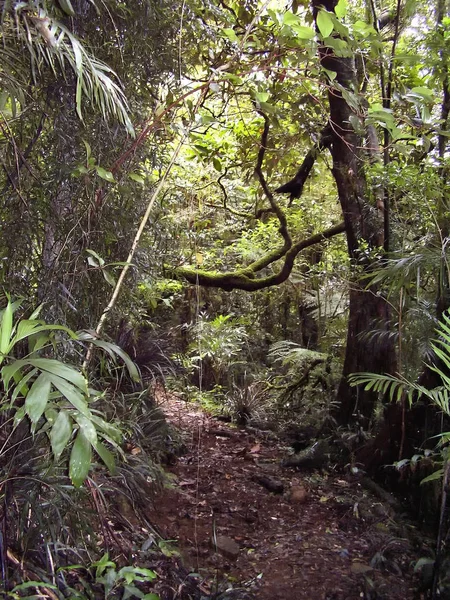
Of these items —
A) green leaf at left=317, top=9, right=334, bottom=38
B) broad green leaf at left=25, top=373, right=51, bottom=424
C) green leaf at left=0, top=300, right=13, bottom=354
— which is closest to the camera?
broad green leaf at left=25, top=373, right=51, bottom=424

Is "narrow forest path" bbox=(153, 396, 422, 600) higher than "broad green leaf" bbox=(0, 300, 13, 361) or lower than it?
lower

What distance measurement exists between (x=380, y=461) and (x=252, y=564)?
1487 mm

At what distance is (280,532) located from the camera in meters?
3.38

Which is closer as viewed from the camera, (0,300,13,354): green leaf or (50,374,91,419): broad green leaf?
(50,374,91,419): broad green leaf

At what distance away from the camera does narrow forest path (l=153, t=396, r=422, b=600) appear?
2.73m

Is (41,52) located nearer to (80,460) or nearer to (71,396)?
(71,396)

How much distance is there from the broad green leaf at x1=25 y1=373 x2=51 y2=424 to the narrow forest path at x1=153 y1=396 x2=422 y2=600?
70.7 inches

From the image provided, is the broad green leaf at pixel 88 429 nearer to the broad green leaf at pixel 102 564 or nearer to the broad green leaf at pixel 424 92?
the broad green leaf at pixel 102 564

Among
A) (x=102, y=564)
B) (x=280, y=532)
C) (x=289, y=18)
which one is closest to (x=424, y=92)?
(x=289, y=18)

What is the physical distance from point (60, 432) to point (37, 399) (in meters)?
0.12

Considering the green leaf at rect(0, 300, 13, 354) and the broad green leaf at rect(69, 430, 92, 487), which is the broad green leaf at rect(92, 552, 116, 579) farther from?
the green leaf at rect(0, 300, 13, 354)

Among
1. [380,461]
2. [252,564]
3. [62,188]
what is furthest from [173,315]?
[62,188]

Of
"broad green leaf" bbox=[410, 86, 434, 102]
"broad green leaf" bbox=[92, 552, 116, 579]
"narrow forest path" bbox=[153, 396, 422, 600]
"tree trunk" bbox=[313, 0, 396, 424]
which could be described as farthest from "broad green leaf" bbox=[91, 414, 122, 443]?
"tree trunk" bbox=[313, 0, 396, 424]

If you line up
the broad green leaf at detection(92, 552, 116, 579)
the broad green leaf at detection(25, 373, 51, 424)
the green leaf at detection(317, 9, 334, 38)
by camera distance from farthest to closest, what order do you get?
1. the broad green leaf at detection(92, 552, 116, 579)
2. the green leaf at detection(317, 9, 334, 38)
3. the broad green leaf at detection(25, 373, 51, 424)
